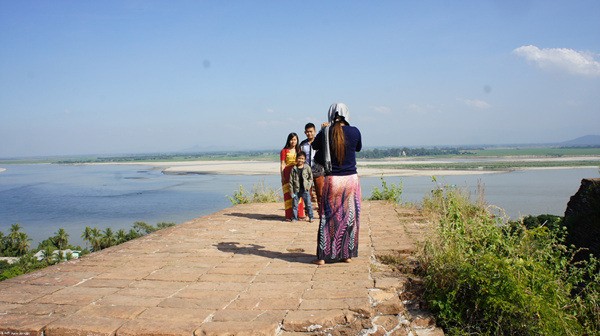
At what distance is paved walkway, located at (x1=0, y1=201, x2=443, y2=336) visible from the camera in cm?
297

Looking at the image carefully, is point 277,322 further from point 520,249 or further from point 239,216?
point 239,216

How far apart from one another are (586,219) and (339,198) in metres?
9.04

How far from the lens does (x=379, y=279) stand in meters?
3.68

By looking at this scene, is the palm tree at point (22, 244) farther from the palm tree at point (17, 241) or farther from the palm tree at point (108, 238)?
the palm tree at point (108, 238)

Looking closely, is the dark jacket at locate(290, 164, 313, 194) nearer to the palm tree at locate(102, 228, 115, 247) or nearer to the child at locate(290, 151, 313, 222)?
the child at locate(290, 151, 313, 222)

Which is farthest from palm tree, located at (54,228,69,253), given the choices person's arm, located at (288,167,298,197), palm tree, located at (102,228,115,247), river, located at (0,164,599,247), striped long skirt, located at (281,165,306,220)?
person's arm, located at (288,167,298,197)

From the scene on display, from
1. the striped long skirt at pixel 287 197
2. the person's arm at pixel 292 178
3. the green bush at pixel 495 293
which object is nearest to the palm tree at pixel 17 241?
the striped long skirt at pixel 287 197

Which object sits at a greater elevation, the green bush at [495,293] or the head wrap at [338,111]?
the head wrap at [338,111]

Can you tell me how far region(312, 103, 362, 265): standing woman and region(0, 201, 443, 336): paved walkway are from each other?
0.18m

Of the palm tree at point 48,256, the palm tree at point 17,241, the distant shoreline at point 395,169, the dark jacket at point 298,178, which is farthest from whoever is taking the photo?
the distant shoreline at point 395,169

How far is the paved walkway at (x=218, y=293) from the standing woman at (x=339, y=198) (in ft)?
0.59

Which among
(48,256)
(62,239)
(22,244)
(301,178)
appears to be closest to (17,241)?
(22,244)

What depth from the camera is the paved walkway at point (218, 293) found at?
117 inches

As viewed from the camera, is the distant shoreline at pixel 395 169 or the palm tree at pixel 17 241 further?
the distant shoreline at pixel 395 169
